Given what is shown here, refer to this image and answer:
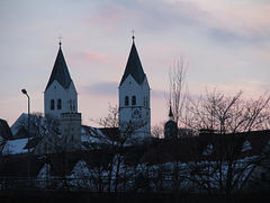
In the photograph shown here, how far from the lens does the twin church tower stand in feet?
441

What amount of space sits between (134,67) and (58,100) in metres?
18.7

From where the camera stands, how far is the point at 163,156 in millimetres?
34094

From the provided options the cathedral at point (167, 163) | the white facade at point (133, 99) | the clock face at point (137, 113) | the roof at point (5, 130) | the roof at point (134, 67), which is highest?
the roof at point (134, 67)

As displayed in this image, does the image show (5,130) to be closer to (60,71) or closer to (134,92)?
(60,71)

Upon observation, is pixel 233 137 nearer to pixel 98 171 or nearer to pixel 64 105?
pixel 98 171

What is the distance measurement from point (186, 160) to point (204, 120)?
6.96 ft

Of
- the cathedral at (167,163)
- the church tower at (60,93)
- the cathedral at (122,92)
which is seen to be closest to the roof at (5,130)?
the cathedral at (122,92)

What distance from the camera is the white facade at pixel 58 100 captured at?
138 meters

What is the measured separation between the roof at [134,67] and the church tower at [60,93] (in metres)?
12.3

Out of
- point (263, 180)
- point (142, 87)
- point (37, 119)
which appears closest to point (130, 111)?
point (142, 87)

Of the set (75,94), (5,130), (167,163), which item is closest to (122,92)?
(75,94)

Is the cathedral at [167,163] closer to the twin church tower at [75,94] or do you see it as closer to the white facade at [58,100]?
the twin church tower at [75,94]

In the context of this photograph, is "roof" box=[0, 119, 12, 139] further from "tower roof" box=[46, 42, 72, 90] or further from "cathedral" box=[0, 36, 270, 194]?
"cathedral" box=[0, 36, 270, 194]

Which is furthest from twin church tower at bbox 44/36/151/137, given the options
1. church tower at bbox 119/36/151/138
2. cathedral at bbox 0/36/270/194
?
cathedral at bbox 0/36/270/194
